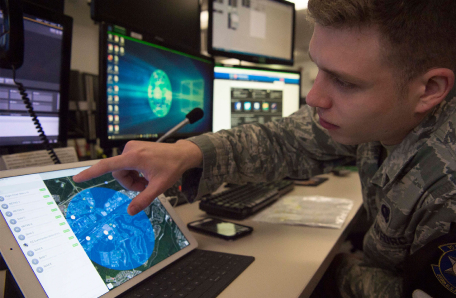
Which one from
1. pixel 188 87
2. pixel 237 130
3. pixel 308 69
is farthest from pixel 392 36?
pixel 308 69

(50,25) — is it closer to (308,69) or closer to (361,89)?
(361,89)

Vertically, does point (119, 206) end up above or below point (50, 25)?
below

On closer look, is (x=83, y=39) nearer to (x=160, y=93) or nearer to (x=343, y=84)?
(x=160, y=93)

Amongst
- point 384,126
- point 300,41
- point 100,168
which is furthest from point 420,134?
point 300,41

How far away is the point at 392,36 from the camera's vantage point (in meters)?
0.47

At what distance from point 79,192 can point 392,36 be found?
55 centimetres

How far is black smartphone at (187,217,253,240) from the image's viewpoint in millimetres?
647

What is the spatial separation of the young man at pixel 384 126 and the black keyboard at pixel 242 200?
0.39ft

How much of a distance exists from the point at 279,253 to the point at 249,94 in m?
0.73

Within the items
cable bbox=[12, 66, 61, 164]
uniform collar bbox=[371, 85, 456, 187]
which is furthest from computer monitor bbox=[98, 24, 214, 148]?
uniform collar bbox=[371, 85, 456, 187]

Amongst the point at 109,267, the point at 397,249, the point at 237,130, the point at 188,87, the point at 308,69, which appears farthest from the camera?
the point at 308,69

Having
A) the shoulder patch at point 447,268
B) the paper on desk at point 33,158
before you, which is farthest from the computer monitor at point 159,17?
the shoulder patch at point 447,268

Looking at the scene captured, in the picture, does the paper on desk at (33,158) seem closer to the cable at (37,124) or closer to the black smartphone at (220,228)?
the cable at (37,124)

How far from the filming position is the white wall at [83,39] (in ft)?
12.5
